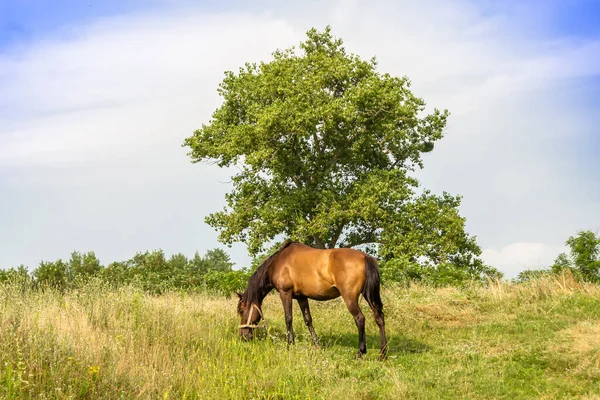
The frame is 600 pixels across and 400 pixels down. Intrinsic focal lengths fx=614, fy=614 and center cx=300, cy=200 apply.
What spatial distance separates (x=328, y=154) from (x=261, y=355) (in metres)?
19.3

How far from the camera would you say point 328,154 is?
29.6m

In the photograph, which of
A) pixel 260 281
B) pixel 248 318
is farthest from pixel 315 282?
pixel 248 318

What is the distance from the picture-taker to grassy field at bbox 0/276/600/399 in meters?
8.40

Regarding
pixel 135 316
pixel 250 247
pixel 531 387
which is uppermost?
pixel 250 247

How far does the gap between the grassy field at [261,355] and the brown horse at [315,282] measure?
1.84 ft

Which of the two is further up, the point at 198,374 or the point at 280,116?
the point at 280,116

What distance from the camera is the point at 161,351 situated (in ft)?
33.9

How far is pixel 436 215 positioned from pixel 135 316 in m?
19.0

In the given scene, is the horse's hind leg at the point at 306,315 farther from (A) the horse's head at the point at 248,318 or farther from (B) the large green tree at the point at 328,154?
(B) the large green tree at the point at 328,154

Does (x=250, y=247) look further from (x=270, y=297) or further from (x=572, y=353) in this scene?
(x=572, y=353)

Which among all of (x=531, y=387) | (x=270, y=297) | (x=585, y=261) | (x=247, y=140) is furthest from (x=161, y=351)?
(x=585, y=261)

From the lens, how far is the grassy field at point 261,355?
840cm

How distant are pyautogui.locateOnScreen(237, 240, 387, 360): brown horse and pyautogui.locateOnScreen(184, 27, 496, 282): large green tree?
1344cm

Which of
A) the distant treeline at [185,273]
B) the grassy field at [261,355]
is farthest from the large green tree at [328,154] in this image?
the grassy field at [261,355]
